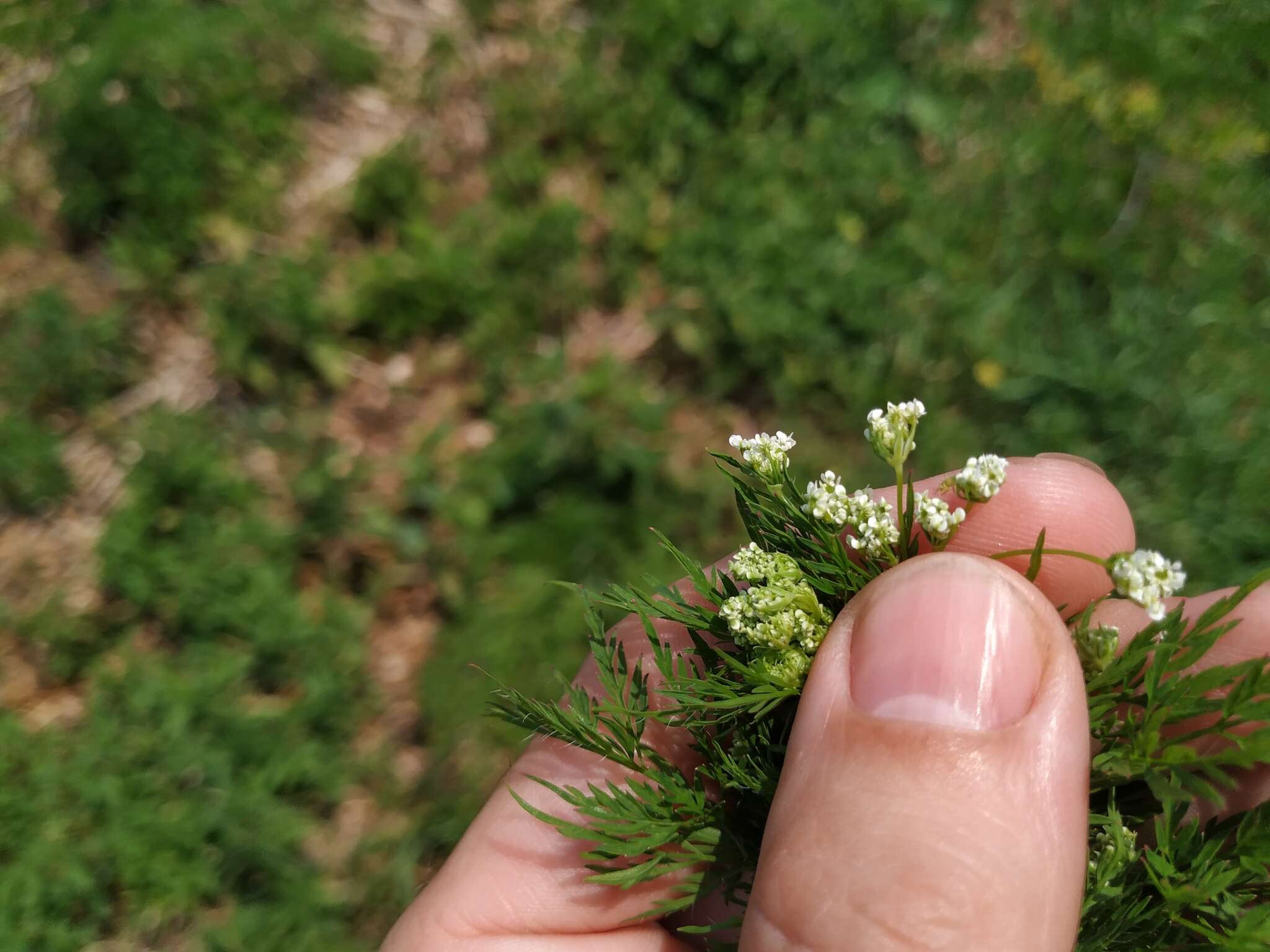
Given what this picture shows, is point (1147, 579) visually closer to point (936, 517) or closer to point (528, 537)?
point (936, 517)

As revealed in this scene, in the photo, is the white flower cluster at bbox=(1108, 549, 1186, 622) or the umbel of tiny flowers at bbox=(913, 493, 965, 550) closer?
the white flower cluster at bbox=(1108, 549, 1186, 622)

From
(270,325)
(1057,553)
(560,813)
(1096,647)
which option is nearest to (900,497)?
(1057,553)

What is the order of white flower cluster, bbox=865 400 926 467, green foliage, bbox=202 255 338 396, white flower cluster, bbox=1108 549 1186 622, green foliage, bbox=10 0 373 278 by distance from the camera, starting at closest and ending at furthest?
white flower cluster, bbox=1108 549 1186 622 < white flower cluster, bbox=865 400 926 467 < green foliage, bbox=202 255 338 396 < green foliage, bbox=10 0 373 278

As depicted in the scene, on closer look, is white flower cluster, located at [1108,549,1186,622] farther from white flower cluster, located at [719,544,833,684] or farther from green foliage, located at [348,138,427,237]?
green foliage, located at [348,138,427,237]

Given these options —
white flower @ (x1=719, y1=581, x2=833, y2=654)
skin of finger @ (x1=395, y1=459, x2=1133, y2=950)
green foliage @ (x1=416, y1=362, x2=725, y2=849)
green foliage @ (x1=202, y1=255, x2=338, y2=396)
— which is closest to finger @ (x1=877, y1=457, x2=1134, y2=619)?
skin of finger @ (x1=395, y1=459, x2=1133, y2=950)

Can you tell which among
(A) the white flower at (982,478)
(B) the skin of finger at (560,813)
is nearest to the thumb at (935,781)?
(A) the white flower at (982,478)

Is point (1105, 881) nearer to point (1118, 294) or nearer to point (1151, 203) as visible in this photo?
point (1118, 294)

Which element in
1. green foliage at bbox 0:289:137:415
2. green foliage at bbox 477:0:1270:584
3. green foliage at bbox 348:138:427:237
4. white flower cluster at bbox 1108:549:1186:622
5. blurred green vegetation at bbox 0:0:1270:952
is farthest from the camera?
green foliage at bbox 348:138:427:237
